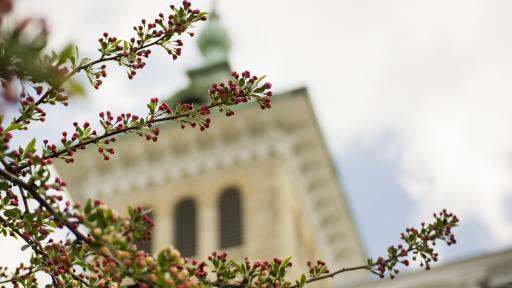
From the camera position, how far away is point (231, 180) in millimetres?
26094

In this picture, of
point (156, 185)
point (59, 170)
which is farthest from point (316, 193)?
point (59, 170)

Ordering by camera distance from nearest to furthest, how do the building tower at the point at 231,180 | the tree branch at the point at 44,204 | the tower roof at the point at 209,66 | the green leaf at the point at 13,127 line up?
the tree branch at the point at 44,204, the green leaf at the point at 13,127, the building tower at the point at 231,180, the tower roof at the point at 209,66

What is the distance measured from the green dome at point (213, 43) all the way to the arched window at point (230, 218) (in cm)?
794

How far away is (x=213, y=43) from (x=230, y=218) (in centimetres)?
998

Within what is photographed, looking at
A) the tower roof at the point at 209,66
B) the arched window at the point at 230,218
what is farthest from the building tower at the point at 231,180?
the tower roof at the point at 209,66

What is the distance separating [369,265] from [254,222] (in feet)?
66.9

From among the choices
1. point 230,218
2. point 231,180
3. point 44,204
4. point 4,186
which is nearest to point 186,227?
point 230,218

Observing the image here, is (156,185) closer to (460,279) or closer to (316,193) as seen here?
(316,193)

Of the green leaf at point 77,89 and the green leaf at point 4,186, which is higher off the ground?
the green leaf at point 4,186

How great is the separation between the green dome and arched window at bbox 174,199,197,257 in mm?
7897

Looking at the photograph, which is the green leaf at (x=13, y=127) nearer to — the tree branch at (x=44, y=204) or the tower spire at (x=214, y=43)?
the tree branch at (x=44, y=204)

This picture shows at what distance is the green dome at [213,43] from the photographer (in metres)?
32.8

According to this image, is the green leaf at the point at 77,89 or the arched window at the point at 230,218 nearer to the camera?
the green leaf at the point at 77,89

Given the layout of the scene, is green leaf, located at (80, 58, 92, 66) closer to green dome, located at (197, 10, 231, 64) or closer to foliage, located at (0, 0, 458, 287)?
foliage, located at (0, 0, 458, 287)
